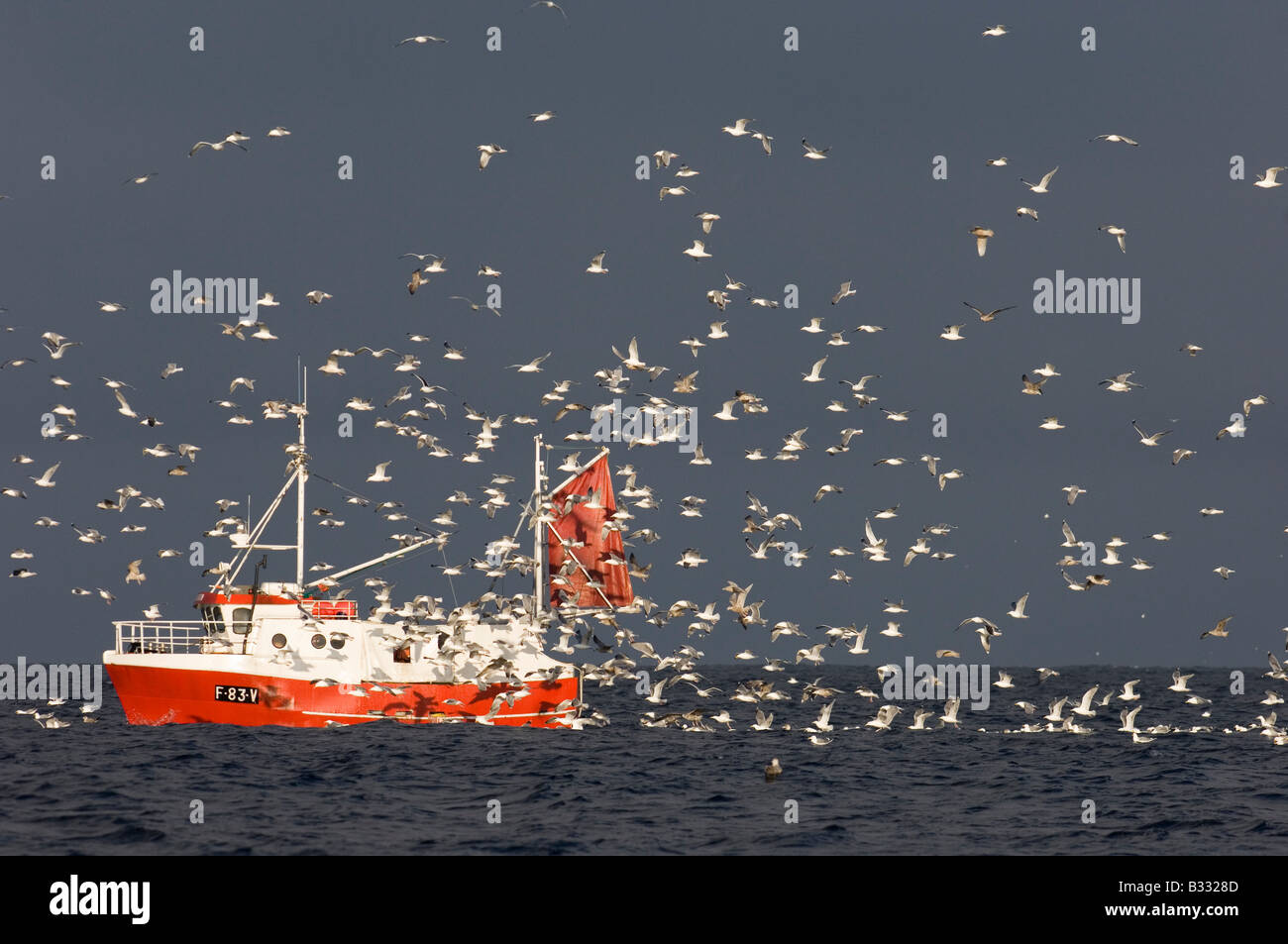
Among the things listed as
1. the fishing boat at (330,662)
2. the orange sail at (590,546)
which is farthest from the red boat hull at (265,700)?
the orange sail at (590,546)

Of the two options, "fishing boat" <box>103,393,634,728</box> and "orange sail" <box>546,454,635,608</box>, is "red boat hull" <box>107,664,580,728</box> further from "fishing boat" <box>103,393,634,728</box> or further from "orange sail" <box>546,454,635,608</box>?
"orange sail" <box>546,454,635,608</box>

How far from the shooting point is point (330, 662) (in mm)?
65188

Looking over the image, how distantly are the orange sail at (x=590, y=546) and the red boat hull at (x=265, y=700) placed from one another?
638 inches

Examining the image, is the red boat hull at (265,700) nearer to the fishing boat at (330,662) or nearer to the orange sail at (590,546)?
the fishing boat at (330,662)

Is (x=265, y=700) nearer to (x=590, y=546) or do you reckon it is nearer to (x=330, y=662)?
(x=330, y=662)

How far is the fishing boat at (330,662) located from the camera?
63500 millimetres

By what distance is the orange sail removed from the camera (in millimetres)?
84750

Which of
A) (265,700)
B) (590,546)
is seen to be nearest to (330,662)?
(265,700)

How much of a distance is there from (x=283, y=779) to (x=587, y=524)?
132ft

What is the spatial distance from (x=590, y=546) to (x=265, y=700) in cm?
2655

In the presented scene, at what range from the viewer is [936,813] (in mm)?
44250
